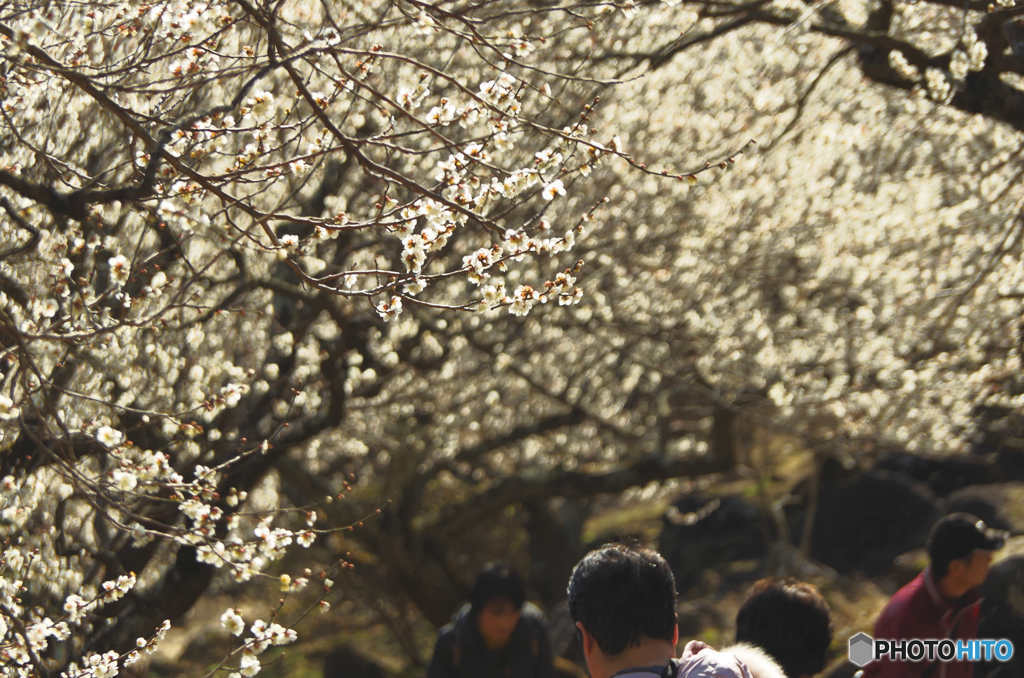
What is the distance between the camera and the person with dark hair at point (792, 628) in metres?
3.28

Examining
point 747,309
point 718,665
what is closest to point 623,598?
point 718,665

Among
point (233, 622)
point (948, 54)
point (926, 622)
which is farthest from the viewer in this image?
point (948, 54)

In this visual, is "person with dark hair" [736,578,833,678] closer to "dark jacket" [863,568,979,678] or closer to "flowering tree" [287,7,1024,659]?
"dark jacket" [863,568,979,678]

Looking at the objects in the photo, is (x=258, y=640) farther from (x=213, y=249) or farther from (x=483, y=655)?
(x=213, y=249)

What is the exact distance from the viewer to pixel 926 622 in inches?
163

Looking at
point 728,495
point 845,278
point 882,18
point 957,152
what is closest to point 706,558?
point 728,495

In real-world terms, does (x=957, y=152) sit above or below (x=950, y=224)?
above

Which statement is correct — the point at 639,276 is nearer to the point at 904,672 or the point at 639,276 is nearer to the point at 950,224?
the point at 950,224

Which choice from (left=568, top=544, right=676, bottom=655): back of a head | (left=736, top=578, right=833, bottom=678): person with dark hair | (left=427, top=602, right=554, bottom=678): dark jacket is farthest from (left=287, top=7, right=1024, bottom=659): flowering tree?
(left=568, top=544, right=676, bottom=655): back of a head

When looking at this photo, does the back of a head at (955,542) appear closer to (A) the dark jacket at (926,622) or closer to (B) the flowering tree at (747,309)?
(A) the dark jacket at (926,622)

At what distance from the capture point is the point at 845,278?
32.3 ft

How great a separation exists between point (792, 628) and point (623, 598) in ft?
3.32

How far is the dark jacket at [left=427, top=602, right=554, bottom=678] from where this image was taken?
4898 mm

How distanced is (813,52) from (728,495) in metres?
7.71
